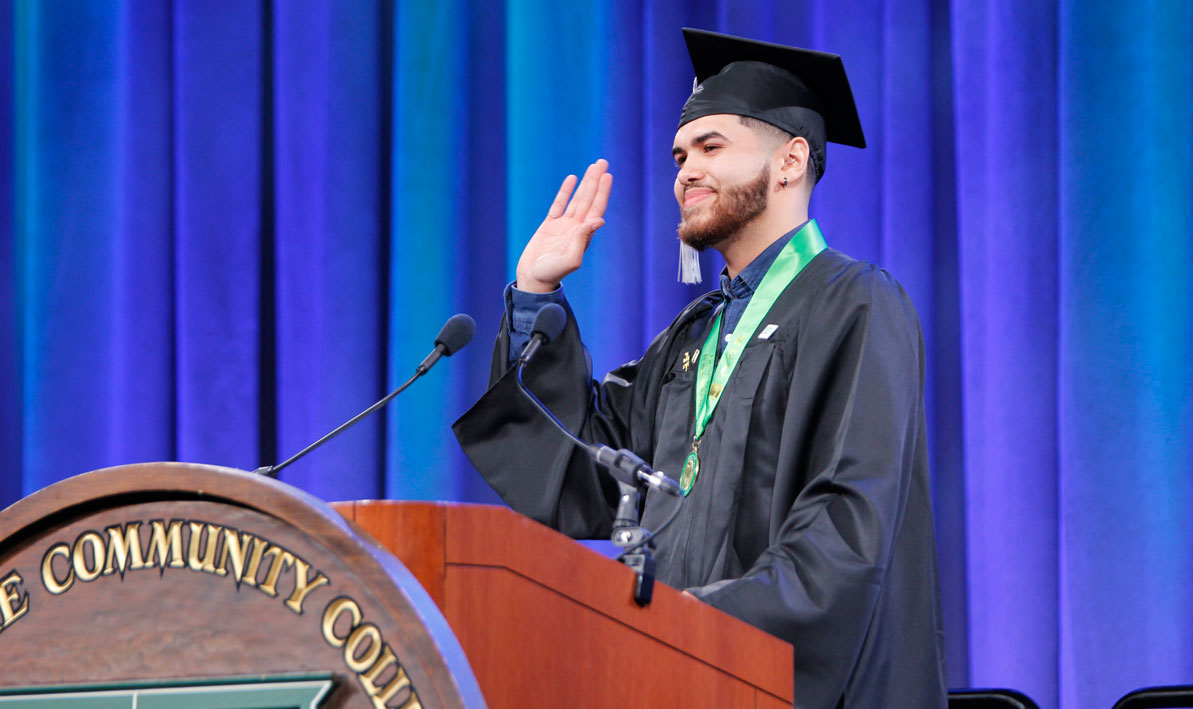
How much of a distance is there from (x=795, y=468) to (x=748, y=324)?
344 mm

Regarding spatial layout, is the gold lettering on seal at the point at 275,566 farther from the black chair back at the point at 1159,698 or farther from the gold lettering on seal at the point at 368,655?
the black chair back at the point at 1159,698

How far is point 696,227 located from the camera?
95.5 inches

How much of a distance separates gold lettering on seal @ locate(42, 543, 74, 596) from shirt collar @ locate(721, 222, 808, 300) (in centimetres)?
162

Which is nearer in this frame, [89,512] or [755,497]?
[89,512]

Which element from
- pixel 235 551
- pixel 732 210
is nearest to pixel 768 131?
pixel 732 210

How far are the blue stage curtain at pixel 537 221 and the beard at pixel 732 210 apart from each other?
61cm

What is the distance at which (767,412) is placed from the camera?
6.68ft

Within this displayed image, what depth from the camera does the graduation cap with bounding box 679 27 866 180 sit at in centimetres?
244

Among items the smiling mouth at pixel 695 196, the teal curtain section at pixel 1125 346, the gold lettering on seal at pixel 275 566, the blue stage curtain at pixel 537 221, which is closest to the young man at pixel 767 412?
the smiling mouth at pixel 695 196

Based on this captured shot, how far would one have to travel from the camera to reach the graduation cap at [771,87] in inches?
96.0

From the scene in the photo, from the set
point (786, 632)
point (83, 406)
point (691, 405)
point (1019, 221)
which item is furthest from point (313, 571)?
point (83, 406)

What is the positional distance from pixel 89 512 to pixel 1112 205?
2.52 metres

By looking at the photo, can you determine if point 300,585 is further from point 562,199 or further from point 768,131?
point 768,131

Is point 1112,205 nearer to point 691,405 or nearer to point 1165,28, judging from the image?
point 1165,28
